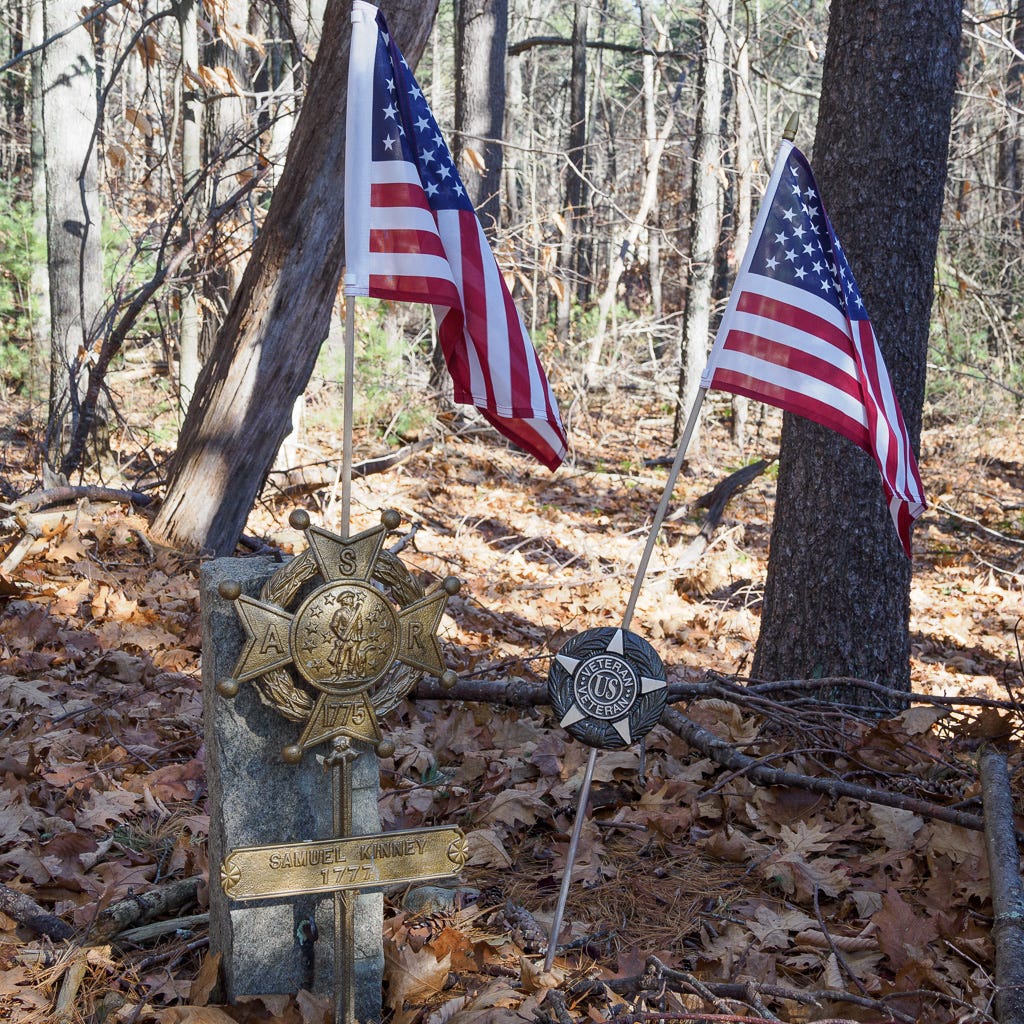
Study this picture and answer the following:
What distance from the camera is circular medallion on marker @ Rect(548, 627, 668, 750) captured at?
2.60m

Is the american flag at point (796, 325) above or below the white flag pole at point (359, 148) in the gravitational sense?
below

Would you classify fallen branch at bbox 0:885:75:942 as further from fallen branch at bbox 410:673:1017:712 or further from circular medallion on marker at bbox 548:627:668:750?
fallen branch at bbox 410:673:1017:712

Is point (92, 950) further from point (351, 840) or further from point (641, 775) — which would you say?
point (641, 775)

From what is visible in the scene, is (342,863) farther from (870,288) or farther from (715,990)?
(870,288)

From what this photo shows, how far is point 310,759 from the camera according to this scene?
2.55 metres

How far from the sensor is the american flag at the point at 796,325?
2973mm

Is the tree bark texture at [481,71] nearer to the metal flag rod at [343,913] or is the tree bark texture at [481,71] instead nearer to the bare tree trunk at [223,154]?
the bare tree trunk at [223,154]

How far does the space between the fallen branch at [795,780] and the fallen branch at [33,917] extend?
1.97m

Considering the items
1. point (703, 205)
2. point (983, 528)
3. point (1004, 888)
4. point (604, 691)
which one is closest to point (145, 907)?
point (604, 691)

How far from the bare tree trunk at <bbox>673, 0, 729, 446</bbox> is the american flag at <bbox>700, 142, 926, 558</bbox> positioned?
1052 centimetres

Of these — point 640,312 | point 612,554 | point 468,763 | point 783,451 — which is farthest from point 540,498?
point 640,312

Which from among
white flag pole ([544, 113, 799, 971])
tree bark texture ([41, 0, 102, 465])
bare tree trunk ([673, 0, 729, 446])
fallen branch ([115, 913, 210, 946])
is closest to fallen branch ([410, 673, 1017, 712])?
white flag pole ([544, 113, 799, 971])

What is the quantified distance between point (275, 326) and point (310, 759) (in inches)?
156

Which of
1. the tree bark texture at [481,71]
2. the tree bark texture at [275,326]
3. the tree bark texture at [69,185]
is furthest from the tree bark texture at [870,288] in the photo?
the tree bark texture at [481,71]
